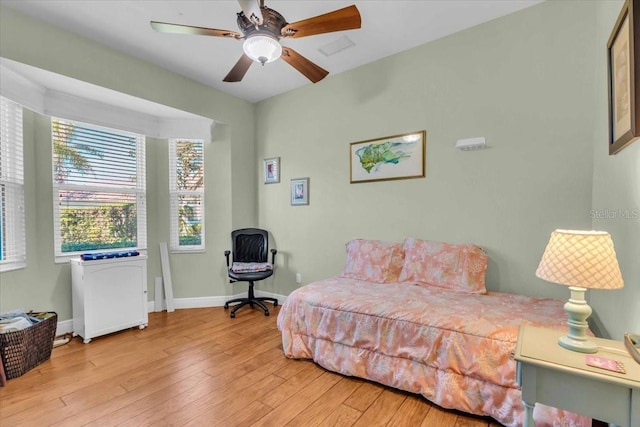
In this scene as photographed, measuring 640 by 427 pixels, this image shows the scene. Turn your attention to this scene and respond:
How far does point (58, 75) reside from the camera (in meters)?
2.53

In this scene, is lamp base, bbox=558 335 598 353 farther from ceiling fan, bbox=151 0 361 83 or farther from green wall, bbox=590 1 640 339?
ceiling fan, bbox=151 0 361 83

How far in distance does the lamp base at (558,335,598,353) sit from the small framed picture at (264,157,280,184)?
336 cm

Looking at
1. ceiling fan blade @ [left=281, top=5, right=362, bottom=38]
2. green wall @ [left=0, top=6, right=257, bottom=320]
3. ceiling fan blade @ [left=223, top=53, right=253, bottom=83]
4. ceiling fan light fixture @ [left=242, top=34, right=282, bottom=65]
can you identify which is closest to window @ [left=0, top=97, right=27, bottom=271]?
green wall @ [left=0, top=6, right=257, bottom=320]

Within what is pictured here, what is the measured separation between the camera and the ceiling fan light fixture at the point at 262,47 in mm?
1876

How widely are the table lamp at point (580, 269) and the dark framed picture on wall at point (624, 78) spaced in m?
0.47

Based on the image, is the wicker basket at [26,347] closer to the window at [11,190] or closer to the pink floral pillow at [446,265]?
the window at [11,190]

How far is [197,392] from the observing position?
6.51 feet

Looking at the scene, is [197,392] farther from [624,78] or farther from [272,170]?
[624,78]

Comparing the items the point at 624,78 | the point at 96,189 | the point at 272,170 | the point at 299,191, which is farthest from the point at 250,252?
the point at 624,78

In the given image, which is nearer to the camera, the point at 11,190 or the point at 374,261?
the point at 11,190

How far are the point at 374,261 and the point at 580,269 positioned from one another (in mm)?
1844

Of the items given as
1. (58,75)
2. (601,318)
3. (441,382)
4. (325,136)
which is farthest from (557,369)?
(58,75)

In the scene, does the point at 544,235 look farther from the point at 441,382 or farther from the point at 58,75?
the point at 58,75

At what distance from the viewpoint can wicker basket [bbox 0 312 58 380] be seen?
2127 mm
